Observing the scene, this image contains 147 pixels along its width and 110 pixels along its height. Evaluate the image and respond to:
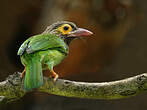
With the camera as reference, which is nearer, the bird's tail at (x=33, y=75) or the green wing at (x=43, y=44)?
the bird's tail at (x=33, y=75)

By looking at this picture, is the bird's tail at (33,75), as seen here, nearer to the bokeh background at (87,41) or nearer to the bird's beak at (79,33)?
the bird's beak at (79,33)

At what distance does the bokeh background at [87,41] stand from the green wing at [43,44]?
170 cm

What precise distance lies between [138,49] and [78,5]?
220 cm

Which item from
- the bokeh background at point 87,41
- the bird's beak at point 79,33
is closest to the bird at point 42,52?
the bird's beak at point 79,33

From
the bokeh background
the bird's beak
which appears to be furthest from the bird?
the bokeh background

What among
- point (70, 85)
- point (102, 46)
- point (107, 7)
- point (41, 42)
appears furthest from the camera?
point (102, 46)

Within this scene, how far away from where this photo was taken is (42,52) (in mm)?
2426

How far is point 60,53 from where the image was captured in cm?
257

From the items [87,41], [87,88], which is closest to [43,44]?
[87,88]

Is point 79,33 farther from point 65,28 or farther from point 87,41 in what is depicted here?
point 87,41

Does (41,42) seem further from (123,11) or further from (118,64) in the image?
(118,64)

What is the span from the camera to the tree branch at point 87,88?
2180mm

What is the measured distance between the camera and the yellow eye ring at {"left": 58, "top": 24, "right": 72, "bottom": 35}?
109 inches

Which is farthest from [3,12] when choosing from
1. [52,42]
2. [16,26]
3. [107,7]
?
[52,42]
